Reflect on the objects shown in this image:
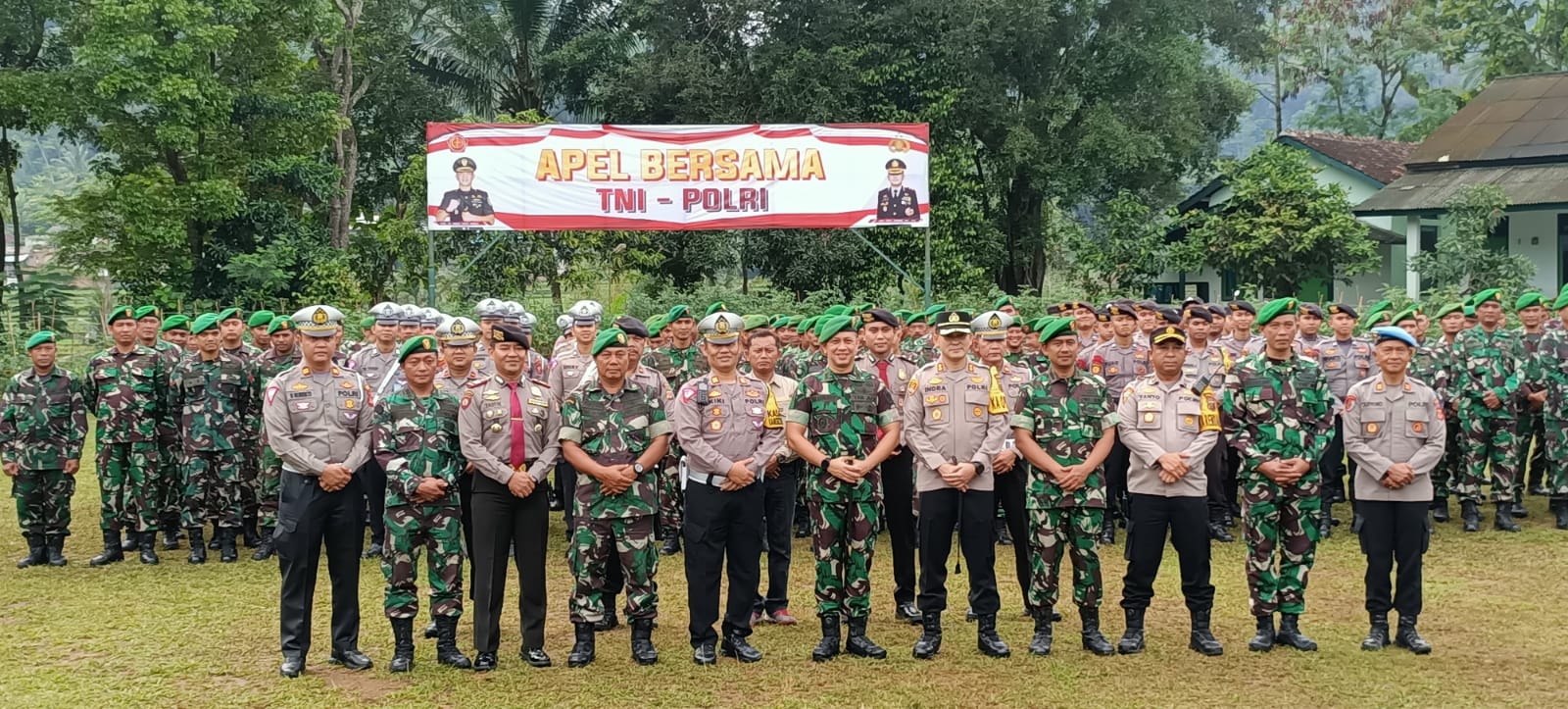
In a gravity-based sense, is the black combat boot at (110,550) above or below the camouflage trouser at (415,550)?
below

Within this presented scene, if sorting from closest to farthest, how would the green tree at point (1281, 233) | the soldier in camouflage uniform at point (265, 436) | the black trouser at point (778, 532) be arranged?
the black trouser at point (778, 532)
the soldier in camouflage uniform at point (265, 436)
the green tree at point (1281, 233)

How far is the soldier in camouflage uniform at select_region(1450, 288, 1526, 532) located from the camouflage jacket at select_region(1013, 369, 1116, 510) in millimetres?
4634

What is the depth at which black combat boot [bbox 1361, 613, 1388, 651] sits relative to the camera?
6328mm

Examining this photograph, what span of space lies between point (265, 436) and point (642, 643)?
4059 millimetres

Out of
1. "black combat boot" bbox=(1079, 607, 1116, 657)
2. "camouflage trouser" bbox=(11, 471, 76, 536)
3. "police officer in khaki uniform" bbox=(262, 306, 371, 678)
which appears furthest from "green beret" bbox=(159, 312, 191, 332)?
"black combat boot" bbox=(1079, 607, 1116, 657)

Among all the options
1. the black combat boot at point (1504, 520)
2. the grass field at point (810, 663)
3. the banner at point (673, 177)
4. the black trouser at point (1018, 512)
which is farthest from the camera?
the banner at point (673, 177)

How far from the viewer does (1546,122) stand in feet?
72.6

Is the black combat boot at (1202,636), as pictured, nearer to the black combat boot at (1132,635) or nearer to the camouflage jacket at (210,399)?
the black combat boot at (1132,635)

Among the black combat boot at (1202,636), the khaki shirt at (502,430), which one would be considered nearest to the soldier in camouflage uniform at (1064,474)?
the black combat boot at (1202,636)

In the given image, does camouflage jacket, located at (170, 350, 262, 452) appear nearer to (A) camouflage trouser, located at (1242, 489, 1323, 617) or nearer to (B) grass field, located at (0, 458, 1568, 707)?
(B) grass field, located at (0, 458, 1568, 707)

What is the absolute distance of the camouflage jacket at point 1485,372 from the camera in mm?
9461

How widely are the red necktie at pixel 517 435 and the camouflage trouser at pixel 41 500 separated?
14.9 ft

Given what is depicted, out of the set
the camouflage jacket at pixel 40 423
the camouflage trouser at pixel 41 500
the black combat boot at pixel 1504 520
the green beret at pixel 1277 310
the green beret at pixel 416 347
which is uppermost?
the green beret at pixel 1277 310

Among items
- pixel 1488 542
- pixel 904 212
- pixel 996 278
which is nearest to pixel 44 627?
pixel 1488 542
